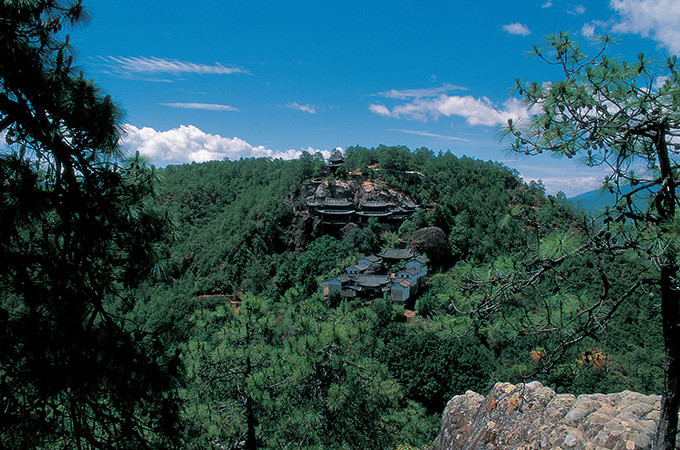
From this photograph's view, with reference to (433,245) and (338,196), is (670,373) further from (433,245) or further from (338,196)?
(338,196)

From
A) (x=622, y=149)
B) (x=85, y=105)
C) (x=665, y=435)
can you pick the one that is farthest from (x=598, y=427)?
(x=85, y=105)

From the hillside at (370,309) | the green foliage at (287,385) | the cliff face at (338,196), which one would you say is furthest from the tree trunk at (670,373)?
the cliff face at (338,196)

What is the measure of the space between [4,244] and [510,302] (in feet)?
10.7

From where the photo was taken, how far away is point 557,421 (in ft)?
9.36

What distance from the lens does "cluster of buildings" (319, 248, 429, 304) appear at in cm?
1969

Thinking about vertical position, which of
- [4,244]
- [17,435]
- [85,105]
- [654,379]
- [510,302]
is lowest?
[654,379]

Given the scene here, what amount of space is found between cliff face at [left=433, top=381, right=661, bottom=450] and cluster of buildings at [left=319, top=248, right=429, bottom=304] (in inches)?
636

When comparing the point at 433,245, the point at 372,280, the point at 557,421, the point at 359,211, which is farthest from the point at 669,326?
the point at 359,211

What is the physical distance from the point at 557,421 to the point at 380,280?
17.8 m

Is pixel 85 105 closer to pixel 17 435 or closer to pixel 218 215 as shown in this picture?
pixel 17 435

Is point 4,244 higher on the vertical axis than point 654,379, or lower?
higher

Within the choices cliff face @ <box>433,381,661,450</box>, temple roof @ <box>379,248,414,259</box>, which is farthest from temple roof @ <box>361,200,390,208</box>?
cliff face @ <box>433,381,661,450</box>

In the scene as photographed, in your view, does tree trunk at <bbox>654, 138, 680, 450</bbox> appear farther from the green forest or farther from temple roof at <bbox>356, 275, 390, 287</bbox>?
temple roof at <bbox>356, 275, 390, 287</bbox>

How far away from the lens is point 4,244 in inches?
87.0
